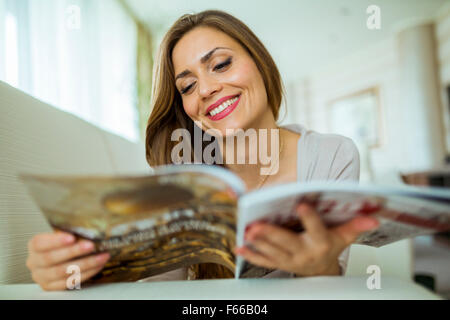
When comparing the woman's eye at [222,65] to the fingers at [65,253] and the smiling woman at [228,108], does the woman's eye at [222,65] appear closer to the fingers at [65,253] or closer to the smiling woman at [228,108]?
the smiling woman at [228,108]

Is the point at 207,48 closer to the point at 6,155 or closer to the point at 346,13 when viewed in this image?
the point at 6,155

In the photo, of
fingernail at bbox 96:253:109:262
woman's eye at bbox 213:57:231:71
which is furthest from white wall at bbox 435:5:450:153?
fingernail at bbox 96:253:109:262

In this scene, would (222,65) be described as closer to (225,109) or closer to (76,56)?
(225,109)

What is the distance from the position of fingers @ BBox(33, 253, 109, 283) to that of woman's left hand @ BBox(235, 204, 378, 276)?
0.19 m

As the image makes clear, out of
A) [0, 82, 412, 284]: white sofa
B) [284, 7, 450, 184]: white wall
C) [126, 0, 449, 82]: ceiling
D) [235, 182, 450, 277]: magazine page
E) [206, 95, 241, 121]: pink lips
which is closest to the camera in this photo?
[235, 182, 450, 277]: magazine page

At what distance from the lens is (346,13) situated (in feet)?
14.6

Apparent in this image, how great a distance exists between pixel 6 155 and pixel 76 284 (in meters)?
0.28

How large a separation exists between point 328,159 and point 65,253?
1.97 ft

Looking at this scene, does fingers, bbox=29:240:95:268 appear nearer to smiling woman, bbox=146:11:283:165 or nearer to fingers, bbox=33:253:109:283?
fingers, bbox=33:253:109:283

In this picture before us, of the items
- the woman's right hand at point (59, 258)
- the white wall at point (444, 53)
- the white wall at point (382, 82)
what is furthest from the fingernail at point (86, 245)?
the white wall at point (444, 53)

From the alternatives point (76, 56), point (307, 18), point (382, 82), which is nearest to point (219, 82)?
point (76, 56)

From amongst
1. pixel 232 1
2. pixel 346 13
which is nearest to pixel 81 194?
pixel 232 1

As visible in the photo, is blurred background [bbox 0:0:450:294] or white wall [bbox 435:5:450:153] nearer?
blurred background [bbox 0:0:450:294]

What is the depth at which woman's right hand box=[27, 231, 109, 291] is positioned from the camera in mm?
417
